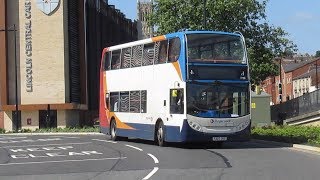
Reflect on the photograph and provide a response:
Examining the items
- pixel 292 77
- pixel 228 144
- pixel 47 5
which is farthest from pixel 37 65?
pixel 292 77

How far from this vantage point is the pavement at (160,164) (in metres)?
14.7

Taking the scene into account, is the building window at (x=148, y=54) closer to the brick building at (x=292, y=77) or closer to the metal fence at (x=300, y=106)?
the metal fence at (x=300, y=106)

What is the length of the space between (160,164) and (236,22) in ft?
109

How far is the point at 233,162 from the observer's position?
17625 mm

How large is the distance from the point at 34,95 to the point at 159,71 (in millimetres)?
36630

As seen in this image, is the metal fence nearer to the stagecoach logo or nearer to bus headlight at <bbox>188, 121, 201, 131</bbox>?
bus headlight at <bbox>188, 121, 201, 131</bbox>

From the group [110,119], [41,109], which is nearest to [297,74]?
[41,109]

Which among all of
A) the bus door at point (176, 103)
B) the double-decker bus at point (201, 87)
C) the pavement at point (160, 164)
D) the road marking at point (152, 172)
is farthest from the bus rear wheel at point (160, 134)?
the road marking at point (152, 172)

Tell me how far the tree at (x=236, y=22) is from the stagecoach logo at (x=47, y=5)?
12368mm

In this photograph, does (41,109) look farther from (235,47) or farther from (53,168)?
(53,168)

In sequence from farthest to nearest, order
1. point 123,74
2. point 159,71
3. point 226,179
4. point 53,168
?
point 123,74 < point 159,71 < point 53,168 < point 226,179

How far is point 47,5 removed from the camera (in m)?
59.6

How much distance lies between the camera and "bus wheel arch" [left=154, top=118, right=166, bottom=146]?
24.5 meters

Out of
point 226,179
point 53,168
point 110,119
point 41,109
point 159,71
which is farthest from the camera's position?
point 41,109
